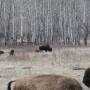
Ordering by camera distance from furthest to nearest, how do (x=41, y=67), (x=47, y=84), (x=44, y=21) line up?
(x=44, y=21) < (x=41, y=67) < (x=47, y=84)

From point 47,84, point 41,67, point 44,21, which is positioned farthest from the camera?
point 44,21

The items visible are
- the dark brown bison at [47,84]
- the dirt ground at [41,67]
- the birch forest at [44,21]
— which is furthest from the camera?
the birch forest at [44,21]

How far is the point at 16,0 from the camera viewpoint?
245 feet

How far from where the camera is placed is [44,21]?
71625 millimetres

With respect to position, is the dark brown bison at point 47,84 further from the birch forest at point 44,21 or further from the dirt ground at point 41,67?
the birch forest at point 44,21

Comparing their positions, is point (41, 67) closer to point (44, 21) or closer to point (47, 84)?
point (47, 84)

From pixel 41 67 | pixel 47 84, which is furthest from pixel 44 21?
pixel 47 84

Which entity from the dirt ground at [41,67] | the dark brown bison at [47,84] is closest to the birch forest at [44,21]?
the dirt ground at [41,67]

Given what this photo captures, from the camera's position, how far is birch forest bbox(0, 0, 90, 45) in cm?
6856

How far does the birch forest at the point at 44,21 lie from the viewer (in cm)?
6856

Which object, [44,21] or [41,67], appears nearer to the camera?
[41,67]

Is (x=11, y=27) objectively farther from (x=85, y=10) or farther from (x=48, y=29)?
(x=85, y=10)

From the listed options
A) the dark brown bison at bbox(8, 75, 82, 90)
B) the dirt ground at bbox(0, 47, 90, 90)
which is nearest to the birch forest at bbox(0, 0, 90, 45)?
the dirt ground at bbox(0, 47, 90, 90)

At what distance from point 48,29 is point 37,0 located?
10.1 meters
